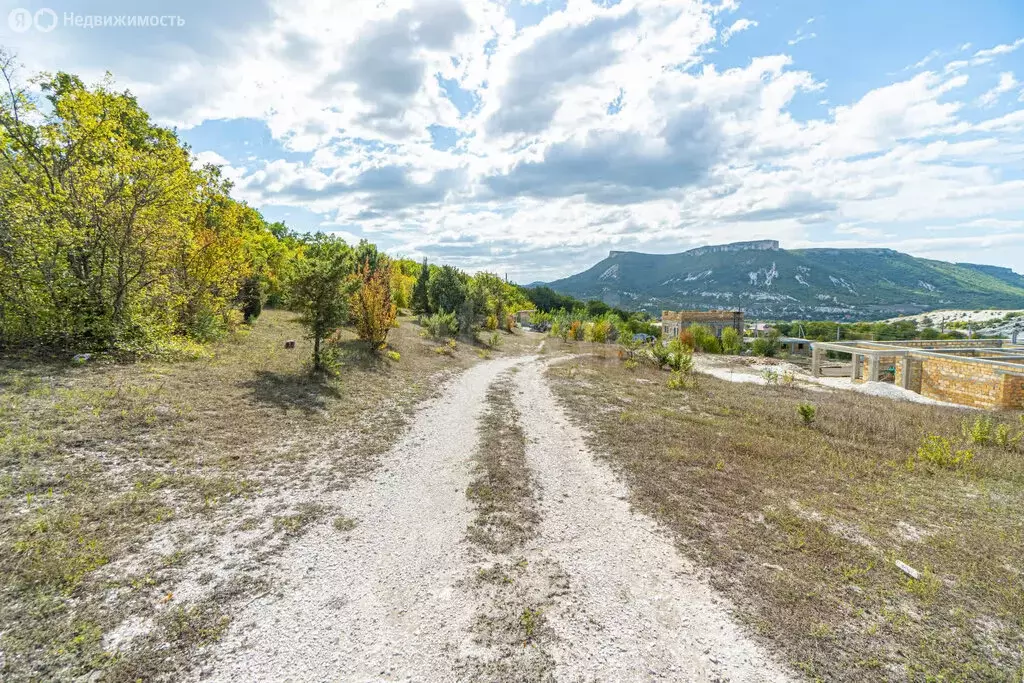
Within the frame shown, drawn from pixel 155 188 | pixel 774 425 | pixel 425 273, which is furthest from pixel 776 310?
pixel 155 188

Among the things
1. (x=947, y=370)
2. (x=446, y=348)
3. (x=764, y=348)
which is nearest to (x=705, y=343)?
(x=764, y=348)

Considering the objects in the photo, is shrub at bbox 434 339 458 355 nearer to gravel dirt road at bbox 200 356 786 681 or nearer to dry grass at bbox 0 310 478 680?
dry grass at bbox 0 310 478 680

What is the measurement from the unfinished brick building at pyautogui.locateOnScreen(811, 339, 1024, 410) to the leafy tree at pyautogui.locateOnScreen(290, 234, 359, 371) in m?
28.2

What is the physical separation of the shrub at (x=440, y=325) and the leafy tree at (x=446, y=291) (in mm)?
3414

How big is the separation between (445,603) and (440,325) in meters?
25.4

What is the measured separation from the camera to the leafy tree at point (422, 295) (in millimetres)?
39469

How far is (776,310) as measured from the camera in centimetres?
18025

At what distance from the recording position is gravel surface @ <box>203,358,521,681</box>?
388 cm

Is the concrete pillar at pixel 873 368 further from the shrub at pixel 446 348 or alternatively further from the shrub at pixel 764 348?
the shrub at pixel 446 348

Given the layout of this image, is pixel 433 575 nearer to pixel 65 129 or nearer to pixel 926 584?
pixel 926 584

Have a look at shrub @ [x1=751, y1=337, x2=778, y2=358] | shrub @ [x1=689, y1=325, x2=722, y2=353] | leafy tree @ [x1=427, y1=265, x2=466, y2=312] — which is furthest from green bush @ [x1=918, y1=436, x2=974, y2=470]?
shrub @ [x1=751, y1=337, x2=778, y2=358]

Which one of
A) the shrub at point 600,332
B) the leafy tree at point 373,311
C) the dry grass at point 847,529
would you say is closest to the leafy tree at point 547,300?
the shrub at point 600,332

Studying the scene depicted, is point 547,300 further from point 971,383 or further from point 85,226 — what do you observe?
point 85,226

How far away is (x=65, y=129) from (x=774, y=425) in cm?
2358
